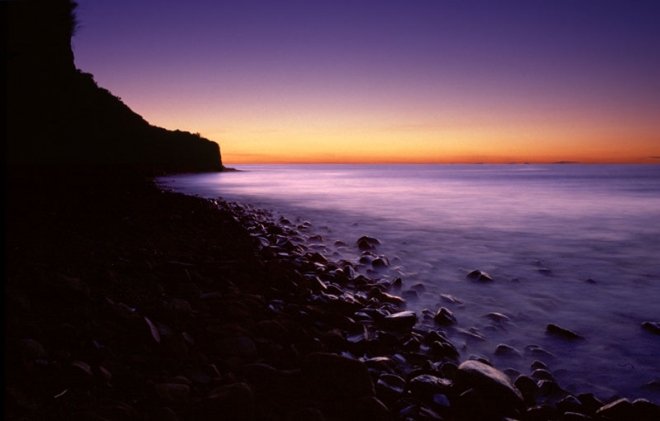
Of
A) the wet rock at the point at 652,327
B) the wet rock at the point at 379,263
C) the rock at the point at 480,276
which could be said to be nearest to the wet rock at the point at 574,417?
the wet rock at the point at 652,327

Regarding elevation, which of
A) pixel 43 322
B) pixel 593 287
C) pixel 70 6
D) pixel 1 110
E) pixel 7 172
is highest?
pixel 70 6

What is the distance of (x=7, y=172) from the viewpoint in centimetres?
990

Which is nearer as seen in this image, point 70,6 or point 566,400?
point 566,400

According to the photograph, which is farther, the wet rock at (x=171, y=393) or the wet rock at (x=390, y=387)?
the wet rock at (x=390, y=387)

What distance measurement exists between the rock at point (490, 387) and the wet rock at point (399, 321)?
981 millimetres

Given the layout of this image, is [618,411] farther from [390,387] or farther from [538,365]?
[390,387]

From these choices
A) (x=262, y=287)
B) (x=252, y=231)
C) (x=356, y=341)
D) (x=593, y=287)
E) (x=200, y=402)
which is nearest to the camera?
(x=200, y=402)

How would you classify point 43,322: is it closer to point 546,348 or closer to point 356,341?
point 356,341

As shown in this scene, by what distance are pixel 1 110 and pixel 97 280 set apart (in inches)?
399

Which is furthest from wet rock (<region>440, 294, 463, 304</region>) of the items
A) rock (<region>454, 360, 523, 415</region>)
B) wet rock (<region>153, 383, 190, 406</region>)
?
wet rock (<region>153, 383, 190, 406</region>)

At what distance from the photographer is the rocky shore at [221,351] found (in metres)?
2.08

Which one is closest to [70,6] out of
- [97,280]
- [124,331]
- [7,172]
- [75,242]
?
[7,172]

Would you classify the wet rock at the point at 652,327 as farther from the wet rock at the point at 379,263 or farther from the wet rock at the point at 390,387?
the wet rock at the point at 379,263

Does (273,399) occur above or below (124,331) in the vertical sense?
below
